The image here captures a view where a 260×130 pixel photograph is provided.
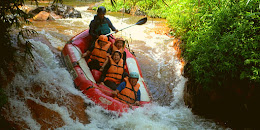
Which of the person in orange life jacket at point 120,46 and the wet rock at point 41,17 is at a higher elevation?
the wet rock at point 41,17

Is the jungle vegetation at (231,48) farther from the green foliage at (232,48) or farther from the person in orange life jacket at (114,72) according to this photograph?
the person in orange life jacket at (114,72)

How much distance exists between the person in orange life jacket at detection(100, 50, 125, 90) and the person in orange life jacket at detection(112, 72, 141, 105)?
23 cm

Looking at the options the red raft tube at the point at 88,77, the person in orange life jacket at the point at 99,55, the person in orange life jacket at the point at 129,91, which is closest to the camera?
the red raft tube at the point at 88,77

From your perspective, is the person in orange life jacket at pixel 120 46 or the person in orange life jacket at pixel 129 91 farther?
the person in orange life jacket at pixel 120 46

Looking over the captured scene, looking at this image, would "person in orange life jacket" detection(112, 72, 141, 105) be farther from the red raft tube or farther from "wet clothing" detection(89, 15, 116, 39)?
"wet clothing" detection(89, 15, 116, 39)

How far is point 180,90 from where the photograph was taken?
4.66m

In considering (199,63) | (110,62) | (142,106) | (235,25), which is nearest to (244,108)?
(199,63)

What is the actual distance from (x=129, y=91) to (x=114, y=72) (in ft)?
1.67

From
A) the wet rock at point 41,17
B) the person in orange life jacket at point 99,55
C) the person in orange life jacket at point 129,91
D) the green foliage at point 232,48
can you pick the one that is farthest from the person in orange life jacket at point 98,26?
the wet rock at point 41,17

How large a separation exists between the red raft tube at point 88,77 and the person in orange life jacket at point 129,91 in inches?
5.1

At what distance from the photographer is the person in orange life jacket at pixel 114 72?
13.0 feet

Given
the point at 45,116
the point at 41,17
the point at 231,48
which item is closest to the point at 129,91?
the point at 45,116

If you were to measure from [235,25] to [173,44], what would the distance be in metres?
3.57

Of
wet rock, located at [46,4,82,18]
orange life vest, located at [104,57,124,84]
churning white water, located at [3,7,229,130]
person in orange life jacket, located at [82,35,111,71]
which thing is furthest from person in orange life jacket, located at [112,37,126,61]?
wet rock, located at [46,4,82,18]
